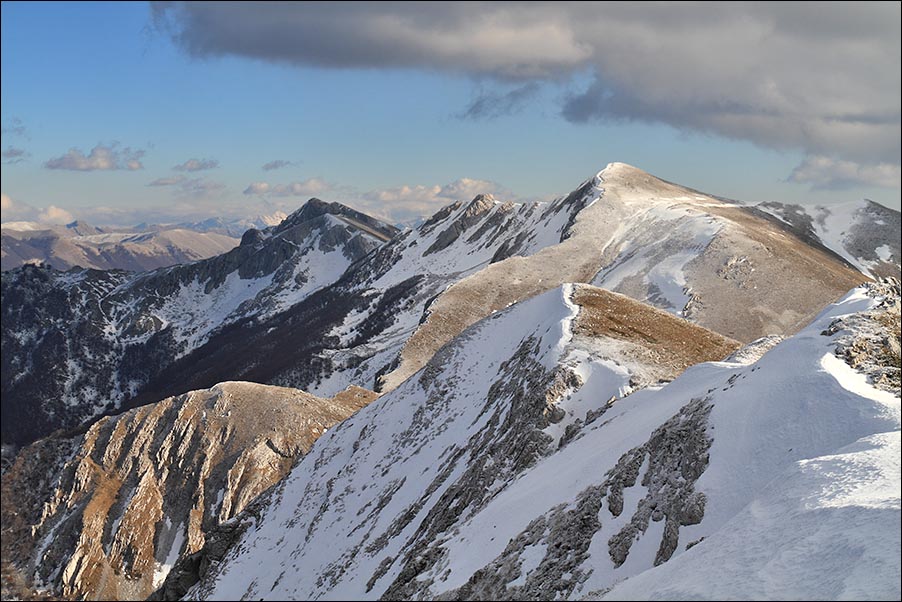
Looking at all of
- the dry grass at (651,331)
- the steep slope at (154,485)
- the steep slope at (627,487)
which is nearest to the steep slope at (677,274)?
the steep slope at (154,485)

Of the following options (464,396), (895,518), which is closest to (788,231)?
(464,396)

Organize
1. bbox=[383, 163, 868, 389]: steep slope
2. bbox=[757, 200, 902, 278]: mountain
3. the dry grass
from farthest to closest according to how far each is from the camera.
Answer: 1. bbox=[757, 200, 902, 278]: mountain
2. bbox=[383, 163, 868, 389]: steep slope
3. the dry grass

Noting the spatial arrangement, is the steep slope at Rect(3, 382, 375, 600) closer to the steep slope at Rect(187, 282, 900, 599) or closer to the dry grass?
the steep slope at Rect(187, 282, 900, 599)

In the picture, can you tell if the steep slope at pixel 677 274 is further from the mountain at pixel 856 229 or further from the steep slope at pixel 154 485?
the steep slope at pixel 154 485

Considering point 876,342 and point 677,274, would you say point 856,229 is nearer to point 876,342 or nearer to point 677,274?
point 677,274

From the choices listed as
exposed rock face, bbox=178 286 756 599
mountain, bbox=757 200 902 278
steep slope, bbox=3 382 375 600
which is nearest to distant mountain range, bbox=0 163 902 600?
exposed rock face, bbox=178 286 756 599

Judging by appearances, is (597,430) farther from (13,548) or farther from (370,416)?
(13,548)

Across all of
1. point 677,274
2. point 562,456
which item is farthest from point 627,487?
point 677,274
